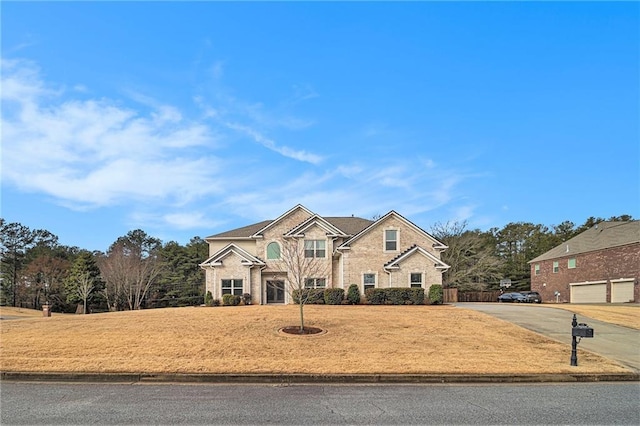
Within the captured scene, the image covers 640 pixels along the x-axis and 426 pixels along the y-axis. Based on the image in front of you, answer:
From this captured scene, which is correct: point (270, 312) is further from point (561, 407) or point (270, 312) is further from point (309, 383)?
point (561, 407)

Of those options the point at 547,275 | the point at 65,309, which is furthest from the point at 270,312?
the point at 65,309

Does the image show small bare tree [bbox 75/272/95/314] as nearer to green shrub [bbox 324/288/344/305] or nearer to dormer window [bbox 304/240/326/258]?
dormer window [bbox 304/240/326/258]

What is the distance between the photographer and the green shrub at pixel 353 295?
89.7 ft

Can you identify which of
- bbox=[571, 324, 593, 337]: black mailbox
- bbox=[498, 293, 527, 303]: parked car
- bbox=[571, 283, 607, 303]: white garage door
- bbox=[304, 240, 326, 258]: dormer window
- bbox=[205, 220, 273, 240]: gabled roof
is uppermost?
bbox=[205, 220, 273, 240]: gabled roof

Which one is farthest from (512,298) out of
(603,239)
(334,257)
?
(334,257)

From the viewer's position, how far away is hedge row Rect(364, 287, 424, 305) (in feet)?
87.7

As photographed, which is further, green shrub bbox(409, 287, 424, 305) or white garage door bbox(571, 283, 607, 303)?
white garage door bbox(571, 283, 607, 303)

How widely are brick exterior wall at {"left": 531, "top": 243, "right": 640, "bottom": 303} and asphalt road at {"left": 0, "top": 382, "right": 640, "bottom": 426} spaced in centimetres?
3129

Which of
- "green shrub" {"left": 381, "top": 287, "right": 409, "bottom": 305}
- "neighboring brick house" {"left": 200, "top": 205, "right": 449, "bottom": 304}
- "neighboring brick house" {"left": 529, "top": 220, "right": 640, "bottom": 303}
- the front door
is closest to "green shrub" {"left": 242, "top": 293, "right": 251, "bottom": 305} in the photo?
"neighboring brick house" {"left": 200, "top": 205, "right": 449, "bottom": 304}

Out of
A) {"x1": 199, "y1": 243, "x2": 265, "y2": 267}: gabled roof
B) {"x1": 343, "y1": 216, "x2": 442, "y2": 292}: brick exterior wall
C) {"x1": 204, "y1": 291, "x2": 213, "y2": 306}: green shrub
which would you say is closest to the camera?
{"x1": 343, "y1": 216, "x2": 442, "y2": 292}: brick exterior wall

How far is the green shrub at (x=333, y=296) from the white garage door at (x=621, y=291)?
2509cm

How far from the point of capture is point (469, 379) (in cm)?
951

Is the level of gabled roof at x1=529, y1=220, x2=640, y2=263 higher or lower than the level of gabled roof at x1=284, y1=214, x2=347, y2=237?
lower

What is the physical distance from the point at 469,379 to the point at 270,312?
500 inches
